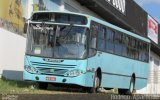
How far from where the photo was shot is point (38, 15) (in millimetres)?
20375

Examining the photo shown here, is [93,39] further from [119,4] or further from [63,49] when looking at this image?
[119,4]

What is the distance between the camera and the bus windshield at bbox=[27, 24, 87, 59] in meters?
19.7

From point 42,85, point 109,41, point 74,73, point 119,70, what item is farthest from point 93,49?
point 119,70

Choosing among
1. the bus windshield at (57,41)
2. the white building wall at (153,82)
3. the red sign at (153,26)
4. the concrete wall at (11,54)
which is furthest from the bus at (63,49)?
the red sign at (153,26)

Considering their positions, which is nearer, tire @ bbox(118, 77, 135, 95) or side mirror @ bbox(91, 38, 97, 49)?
side mirror @ bbox(91, 38, 97, 49)

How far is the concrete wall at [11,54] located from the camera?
2317 cm

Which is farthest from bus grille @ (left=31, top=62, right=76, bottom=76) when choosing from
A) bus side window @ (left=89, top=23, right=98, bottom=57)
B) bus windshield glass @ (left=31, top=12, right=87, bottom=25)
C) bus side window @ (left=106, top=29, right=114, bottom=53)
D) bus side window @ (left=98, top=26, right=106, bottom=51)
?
bus side window @ (left=106, top=29, right=114, bottom=53)

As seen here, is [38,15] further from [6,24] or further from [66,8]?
[66,8]

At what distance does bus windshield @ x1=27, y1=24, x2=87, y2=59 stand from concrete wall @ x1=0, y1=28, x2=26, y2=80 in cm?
326

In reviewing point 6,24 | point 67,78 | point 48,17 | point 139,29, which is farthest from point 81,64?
point 139,29

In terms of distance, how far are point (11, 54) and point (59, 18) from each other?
461cm

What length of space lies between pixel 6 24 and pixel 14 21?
95 cm

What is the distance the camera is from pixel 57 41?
774 inches

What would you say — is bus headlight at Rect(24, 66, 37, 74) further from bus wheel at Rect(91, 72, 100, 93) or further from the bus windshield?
bus wheel at Rect(91, 72, 100, 93)
